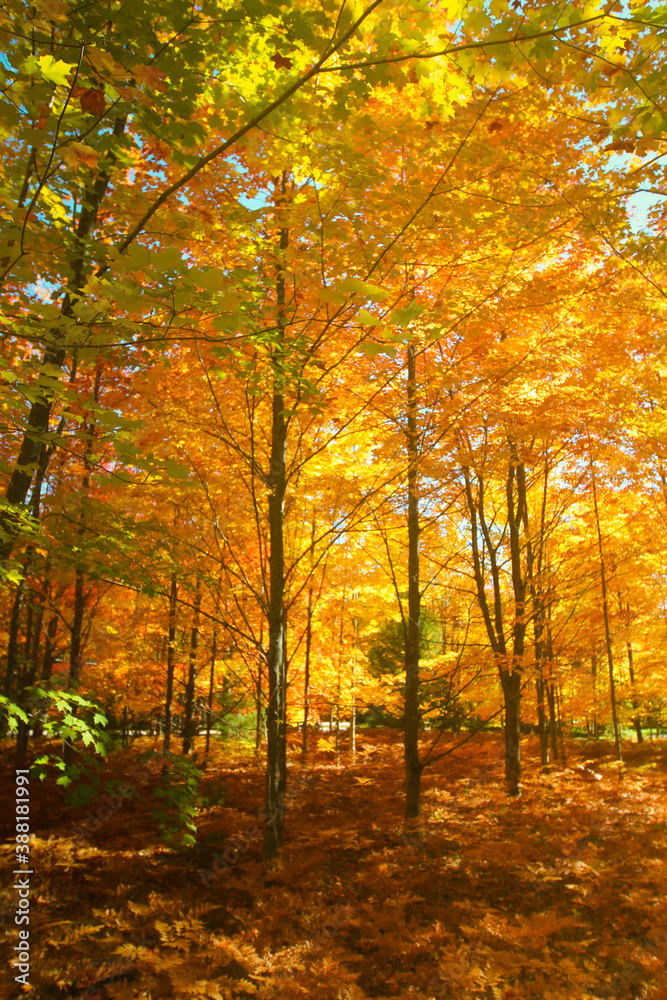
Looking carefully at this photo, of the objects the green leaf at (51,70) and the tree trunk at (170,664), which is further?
the tree trunk at (170,664)

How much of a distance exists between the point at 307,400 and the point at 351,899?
4.18m

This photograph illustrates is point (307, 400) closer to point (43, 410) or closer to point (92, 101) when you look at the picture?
point (43, 410)

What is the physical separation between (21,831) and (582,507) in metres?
10.9

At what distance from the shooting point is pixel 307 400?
13.9 ft

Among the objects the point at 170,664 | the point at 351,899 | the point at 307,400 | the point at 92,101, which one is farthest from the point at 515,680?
the point at 92,101

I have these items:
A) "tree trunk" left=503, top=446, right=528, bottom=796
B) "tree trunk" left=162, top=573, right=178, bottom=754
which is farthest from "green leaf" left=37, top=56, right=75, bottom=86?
"tree trunk" left=162, top=573, right=178, bottom=754

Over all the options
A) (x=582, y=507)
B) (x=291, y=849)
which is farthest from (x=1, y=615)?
(x=582, y=507)

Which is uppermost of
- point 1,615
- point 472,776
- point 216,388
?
point 216,388

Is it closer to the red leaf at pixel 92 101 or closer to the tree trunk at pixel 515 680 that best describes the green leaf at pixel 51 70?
the red leaf at pixel 92 101

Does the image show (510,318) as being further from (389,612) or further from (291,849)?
(389,612)

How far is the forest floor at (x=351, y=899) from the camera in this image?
141 inches

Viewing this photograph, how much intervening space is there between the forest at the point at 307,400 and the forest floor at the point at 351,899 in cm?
3

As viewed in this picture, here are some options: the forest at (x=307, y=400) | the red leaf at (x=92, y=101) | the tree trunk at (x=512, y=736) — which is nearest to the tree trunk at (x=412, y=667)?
the forest at (x=307, y=400)

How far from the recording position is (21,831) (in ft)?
17.0
